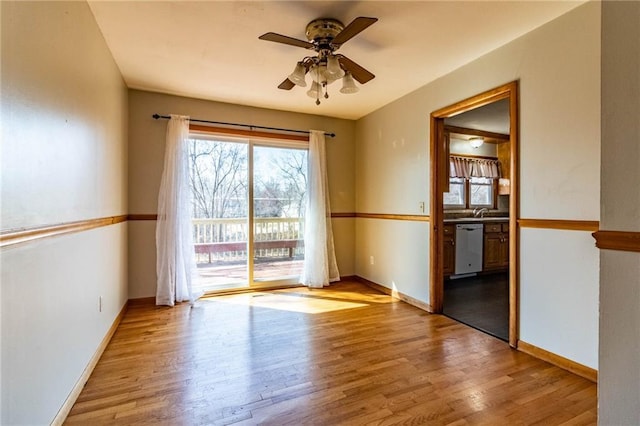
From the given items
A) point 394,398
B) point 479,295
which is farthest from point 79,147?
point 479,295

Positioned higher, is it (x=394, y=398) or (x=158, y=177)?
(x=158, y=177)

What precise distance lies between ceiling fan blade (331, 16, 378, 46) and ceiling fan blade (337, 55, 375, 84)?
0.17 metres

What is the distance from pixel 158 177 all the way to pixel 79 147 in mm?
1756

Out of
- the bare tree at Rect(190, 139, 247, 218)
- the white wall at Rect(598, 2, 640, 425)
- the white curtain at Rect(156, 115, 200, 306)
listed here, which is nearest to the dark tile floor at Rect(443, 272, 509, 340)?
the white wall at Rect(598, 2, 640, 425)

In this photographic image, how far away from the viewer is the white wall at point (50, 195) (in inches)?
43.4

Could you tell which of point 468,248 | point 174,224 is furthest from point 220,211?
point 468,248

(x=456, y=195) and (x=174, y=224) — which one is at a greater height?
(x=456, y=195)

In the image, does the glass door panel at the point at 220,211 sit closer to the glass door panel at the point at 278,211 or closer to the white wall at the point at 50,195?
the glass door panel at the point at 278,211

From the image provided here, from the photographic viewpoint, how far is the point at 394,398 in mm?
1729

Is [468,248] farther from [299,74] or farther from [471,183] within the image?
[299,74]

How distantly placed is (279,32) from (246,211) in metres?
2.23

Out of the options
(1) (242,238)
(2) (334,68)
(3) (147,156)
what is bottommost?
(1) (242,238)

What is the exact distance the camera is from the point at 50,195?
1425 millimetres

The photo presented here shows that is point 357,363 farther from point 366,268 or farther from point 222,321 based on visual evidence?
point 366,268
